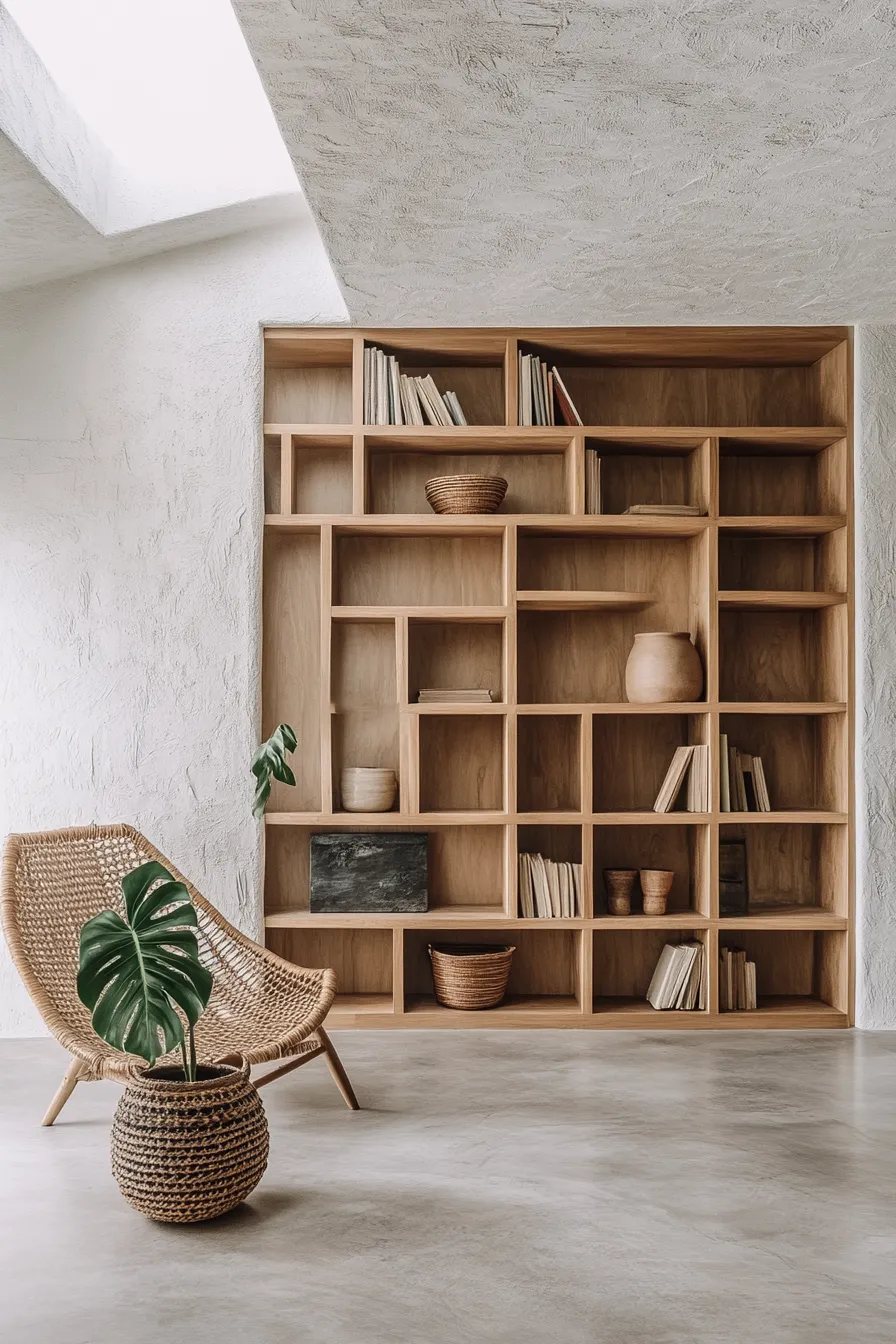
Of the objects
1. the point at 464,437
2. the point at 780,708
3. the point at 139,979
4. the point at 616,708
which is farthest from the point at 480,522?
the point at 139,979

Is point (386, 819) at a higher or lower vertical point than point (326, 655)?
lower

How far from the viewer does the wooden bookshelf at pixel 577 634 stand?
4086 mm

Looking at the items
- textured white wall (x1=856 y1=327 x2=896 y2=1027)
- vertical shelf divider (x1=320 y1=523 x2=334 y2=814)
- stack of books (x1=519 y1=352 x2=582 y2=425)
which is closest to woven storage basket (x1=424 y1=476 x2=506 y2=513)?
stack of books (x1=519 y1=352 x2=582 y2=425)

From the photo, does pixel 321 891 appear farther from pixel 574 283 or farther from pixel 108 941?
pixel 574 283

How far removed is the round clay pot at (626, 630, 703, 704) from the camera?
4078 millimetres

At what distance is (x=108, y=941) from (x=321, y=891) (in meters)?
1.75

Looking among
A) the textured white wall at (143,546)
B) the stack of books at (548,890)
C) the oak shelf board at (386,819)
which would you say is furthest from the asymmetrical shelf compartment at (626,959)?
the textured white wall at (143,546)

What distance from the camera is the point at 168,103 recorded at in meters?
3.71

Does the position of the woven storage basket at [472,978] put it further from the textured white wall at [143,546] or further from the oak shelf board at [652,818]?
the textured white wall at [143,546]

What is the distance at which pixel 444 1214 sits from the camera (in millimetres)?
2484

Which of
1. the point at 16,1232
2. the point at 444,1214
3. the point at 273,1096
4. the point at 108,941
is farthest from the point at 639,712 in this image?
the point at 16,1232

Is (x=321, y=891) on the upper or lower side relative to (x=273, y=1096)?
upper

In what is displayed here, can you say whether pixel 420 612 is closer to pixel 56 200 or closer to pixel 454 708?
pixel 454 708

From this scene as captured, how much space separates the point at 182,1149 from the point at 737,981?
2.40 meters
